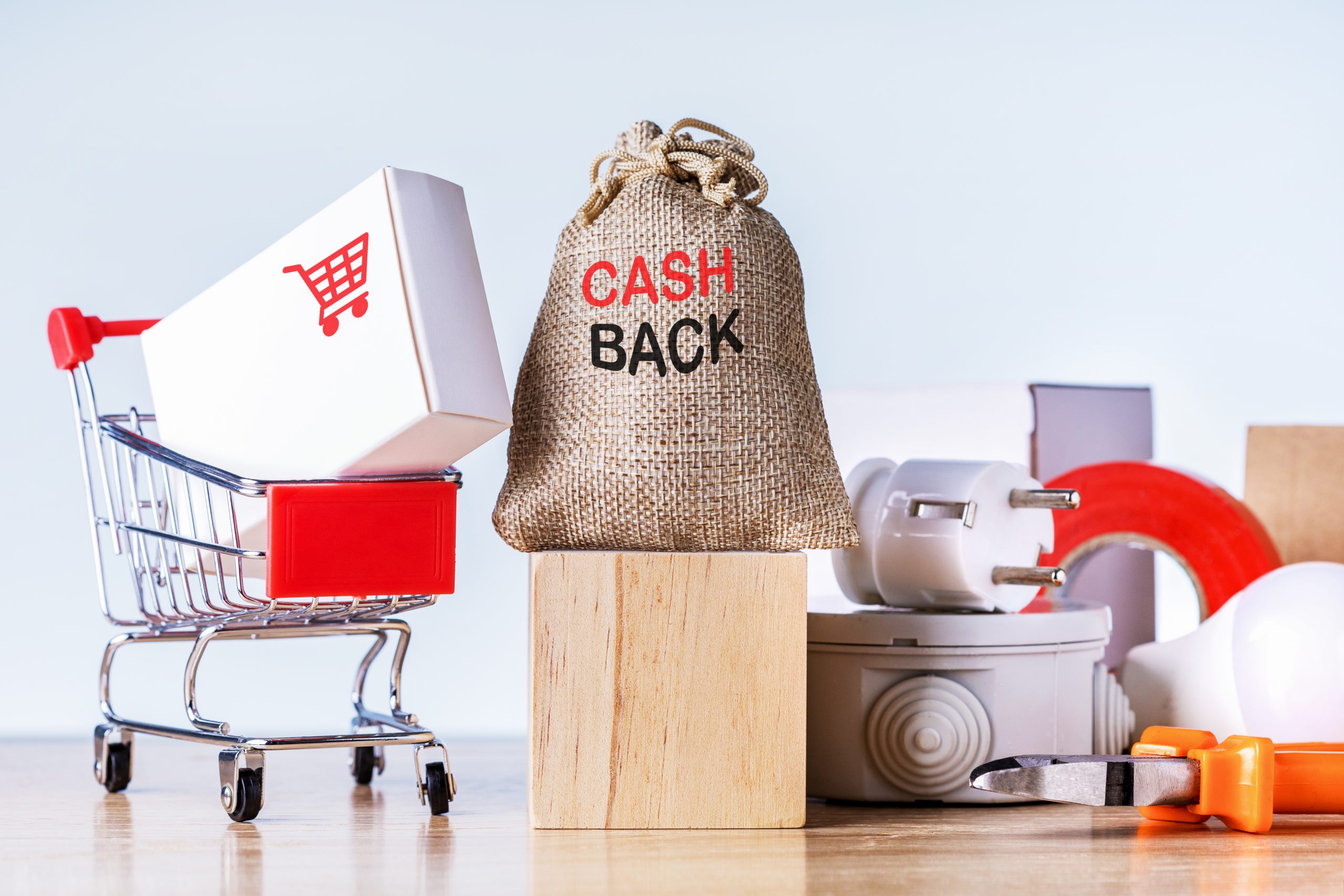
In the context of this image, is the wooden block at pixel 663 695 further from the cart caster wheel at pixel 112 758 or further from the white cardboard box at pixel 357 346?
the cart caster wheel at pixel 112 758

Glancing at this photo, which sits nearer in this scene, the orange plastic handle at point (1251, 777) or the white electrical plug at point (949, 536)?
the orange plastic handle at point (1251, 777)

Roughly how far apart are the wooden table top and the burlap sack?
24 centimetres

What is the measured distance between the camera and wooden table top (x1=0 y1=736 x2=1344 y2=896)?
79cm

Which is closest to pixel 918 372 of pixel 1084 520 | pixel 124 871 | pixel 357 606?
pixel 1084 520

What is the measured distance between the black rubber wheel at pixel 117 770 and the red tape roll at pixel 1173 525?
100 centimetres

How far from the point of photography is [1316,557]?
1.58 metres

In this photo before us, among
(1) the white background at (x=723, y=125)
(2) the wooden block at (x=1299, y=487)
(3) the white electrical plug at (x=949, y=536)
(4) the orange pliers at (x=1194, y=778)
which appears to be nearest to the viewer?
(4) the orange pliers at (x=1194, y=778)

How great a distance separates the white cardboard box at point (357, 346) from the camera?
0.94 m

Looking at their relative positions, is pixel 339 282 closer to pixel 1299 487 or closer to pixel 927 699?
pixel 927 699

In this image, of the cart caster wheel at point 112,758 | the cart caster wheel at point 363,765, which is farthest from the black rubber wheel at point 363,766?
the cart caster wheel at point 112,758

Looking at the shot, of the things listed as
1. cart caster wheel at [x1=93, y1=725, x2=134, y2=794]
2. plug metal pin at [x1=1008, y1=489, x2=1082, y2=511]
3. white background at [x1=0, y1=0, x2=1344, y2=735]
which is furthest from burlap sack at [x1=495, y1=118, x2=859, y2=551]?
white background at [x1=0, y1=0, x2=1344, y2=735]

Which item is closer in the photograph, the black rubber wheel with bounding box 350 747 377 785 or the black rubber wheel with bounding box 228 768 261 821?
the black rubber wheel with bounding box 228 768 261 821

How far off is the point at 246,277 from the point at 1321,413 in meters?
1.60

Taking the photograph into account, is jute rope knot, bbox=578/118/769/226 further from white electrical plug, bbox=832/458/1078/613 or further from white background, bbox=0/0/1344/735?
white background, bbox=0/0/1344/735
